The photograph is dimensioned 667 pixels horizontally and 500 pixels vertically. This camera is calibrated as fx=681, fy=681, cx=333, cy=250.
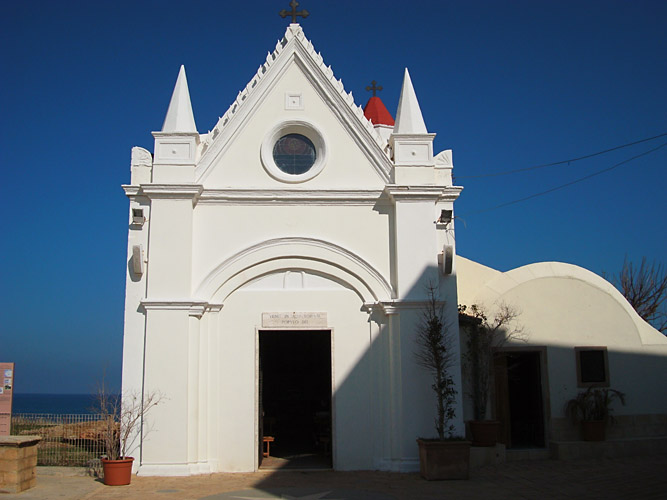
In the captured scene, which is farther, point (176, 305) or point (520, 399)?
point (520, 399)

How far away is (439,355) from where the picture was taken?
13734 millimetres

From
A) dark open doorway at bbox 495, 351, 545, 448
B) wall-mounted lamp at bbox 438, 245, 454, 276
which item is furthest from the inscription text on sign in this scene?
dark open doorway at bbox 495, 351, 545, 448

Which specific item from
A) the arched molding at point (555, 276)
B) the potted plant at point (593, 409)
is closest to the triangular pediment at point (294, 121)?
the arched molding at point (555, 276)

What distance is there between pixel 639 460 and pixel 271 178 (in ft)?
34.2

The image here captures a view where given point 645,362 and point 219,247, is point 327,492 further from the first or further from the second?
point 645,362

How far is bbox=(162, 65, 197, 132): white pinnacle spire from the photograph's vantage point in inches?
597

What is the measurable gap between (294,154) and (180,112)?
2.72 meters

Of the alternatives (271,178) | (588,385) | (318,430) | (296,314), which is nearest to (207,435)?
(296,314)

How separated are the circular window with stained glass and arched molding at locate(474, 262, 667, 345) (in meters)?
5.75

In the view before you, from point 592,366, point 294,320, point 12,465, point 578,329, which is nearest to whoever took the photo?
point 12,465

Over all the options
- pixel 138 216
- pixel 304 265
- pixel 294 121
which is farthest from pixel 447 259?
pixel 138 216

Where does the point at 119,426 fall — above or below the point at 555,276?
below

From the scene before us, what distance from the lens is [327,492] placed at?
470 inches

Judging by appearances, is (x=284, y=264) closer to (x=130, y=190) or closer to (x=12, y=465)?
(x=130, y=190)
